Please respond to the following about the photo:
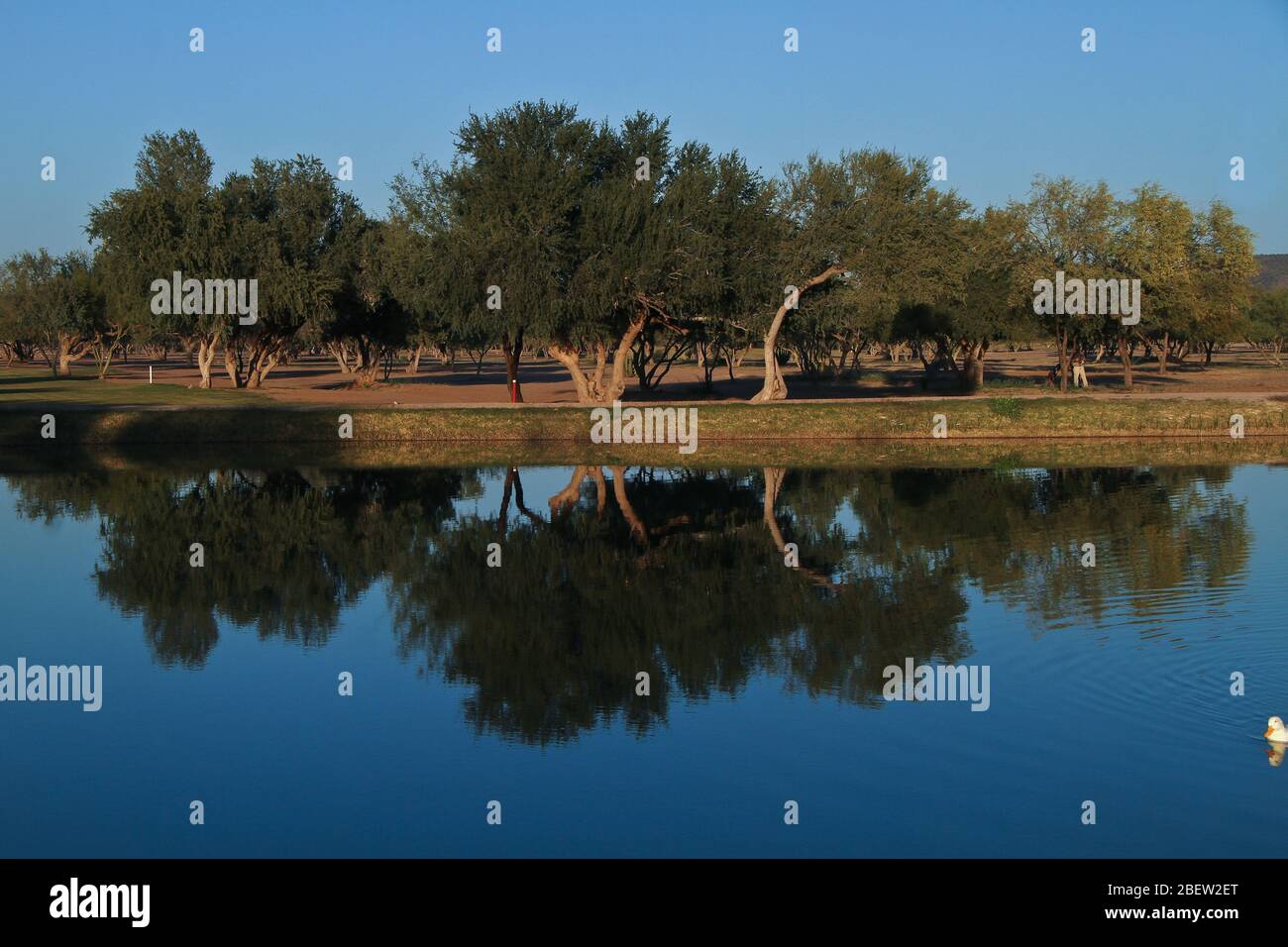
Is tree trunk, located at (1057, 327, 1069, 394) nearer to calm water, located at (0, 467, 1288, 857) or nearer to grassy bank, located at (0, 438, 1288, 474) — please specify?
grassy bank, located at (0, 438, 1288, 474)

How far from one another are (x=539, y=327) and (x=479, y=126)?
28.6 feet

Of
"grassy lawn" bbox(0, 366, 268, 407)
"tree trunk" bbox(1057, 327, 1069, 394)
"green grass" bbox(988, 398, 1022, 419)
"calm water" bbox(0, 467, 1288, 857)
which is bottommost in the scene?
"calm water" bbox(0, 467, 1288, 857)

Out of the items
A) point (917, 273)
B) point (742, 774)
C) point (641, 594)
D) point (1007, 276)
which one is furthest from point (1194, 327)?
point (742, 774)

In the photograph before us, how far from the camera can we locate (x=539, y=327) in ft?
178

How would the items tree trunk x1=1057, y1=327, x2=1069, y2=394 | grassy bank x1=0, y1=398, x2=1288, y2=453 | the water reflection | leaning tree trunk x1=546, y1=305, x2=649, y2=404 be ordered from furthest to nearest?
tree trunk x1=1057, y1=327, x2=1069, y2=394
leaning tree trunk x1=546, y1=305, x2=649, y2=404
grassy bank x1=0, y1=398, x2=1288, y2=453
the water reflection

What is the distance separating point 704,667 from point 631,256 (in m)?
37.6

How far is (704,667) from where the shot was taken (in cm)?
1795

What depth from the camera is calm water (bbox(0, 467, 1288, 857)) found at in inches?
489

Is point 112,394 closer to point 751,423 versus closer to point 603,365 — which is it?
point 603,365

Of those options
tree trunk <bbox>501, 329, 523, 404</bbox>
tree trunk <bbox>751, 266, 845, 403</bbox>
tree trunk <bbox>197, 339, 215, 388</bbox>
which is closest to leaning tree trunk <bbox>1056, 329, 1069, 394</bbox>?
tree trunk <bbox>751, 266, 845, 403</bbox>

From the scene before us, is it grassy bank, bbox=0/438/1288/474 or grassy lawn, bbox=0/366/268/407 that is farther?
grassy lawn, bbox=0/366/268/407

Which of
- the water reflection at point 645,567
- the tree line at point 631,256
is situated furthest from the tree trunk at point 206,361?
the water reflection at point 645,567

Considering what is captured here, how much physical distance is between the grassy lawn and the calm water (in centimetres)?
2486

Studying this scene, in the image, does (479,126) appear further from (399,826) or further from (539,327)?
(399,826)
